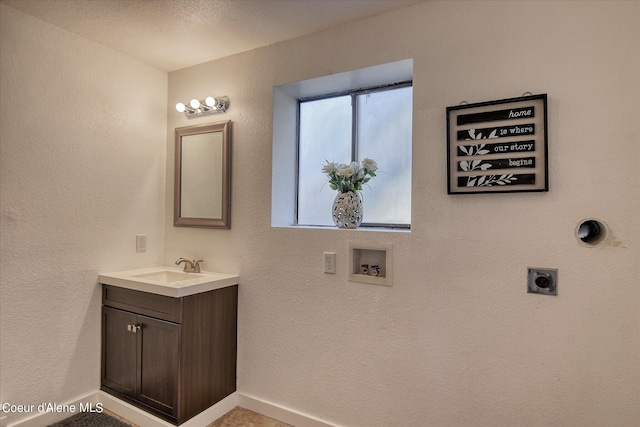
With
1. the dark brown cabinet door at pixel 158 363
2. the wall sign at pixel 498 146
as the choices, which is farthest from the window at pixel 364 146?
the dark brown cabinet door at pixel 158 363

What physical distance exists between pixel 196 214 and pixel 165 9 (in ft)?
4.12

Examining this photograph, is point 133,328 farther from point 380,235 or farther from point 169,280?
point 380,235

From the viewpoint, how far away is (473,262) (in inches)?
63.8

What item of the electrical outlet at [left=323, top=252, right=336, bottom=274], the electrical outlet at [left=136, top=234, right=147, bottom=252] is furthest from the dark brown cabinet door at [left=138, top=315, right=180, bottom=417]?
the electrical outlet at [left=323, top=252, right=336, bottom=274]

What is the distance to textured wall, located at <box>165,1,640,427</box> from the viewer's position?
139cm

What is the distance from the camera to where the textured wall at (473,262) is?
54.7 inches

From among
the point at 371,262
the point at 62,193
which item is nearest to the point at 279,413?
the point at 371,262

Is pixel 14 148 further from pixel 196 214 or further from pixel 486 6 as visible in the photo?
pixel 486 6

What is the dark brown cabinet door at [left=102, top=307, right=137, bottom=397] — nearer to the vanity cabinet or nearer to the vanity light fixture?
the vanity cabinet

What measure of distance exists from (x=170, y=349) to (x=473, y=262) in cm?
166

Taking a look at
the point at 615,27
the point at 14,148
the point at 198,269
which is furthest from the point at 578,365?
the point at 14,148

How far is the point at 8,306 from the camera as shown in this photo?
73.2 inches

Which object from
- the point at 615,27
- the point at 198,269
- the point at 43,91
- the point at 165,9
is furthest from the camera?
the point at 198,269

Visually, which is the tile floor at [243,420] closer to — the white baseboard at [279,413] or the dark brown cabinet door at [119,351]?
the white baseboard at [279,413]
